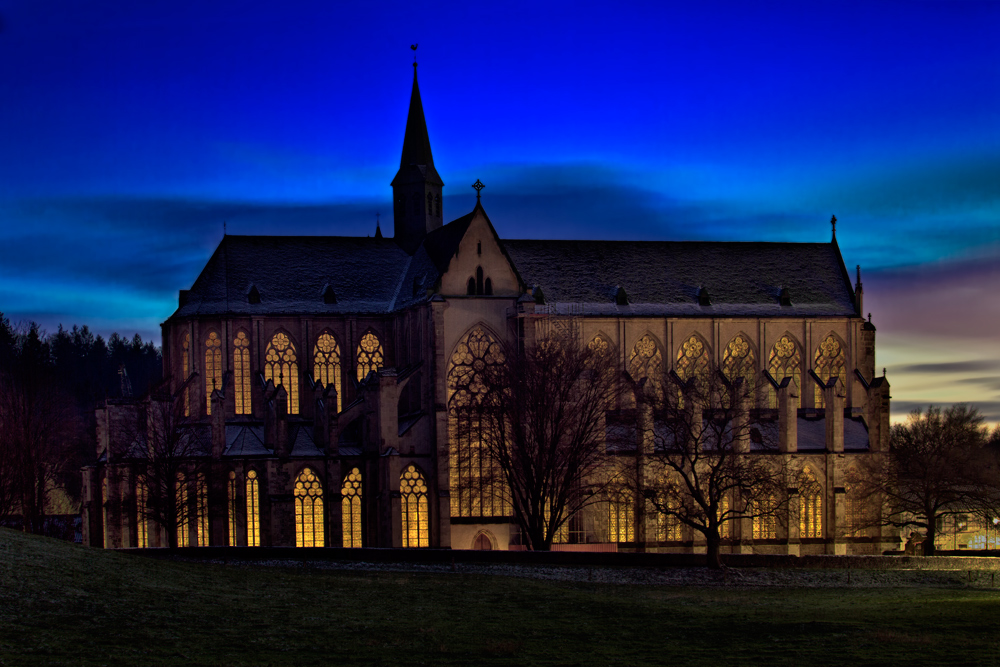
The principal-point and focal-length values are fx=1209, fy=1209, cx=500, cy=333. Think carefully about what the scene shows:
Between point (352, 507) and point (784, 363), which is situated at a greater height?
point (784, 363)

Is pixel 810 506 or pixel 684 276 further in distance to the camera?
pixel 684 276

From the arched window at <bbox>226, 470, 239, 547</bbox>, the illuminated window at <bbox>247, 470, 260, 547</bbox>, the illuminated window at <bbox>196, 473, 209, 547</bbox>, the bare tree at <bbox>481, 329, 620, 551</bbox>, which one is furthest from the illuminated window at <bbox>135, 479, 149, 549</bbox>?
the bare tree at <bbox>481, 329, 620, 551</bbox>

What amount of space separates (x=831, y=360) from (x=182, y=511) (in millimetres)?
41138

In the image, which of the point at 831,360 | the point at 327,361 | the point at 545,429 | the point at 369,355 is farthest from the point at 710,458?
the point at 327,361

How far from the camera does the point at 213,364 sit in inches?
2746

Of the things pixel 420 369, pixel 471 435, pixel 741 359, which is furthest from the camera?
pixel 741 359

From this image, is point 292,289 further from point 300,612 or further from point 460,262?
point 300,612

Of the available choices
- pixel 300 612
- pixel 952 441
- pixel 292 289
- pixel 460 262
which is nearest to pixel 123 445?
pixel 292 289

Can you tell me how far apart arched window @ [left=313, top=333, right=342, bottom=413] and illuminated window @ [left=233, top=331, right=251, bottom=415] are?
397 centimetres

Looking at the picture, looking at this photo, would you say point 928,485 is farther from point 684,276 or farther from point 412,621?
point 412,621

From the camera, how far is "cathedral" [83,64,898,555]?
6334 cm

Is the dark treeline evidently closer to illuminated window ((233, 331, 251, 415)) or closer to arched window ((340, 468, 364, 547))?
illuminated window ((233, 331, 251, 415))

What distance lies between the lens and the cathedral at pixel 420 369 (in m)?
63.3

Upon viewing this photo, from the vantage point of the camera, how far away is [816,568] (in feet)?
190
